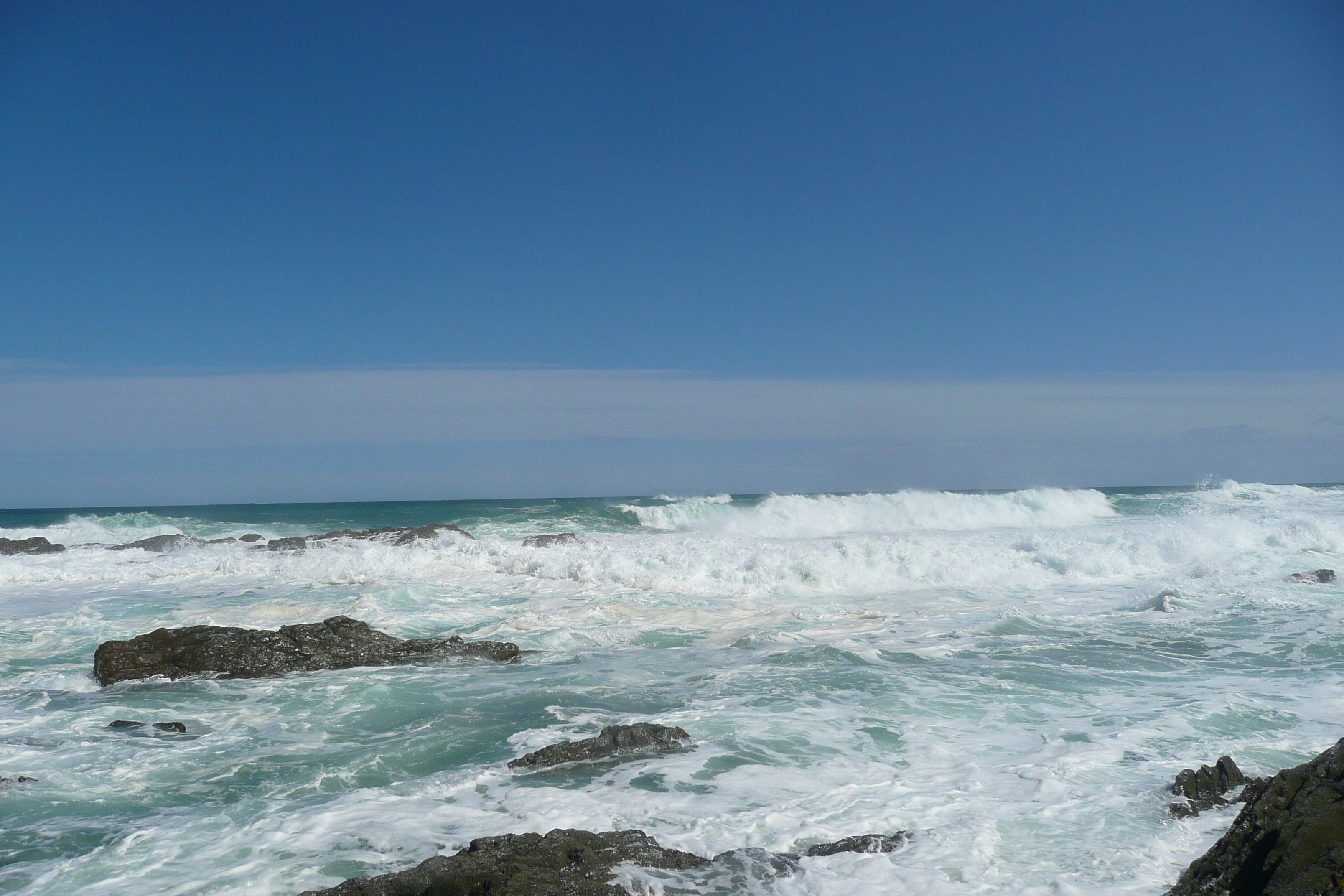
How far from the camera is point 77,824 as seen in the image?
18.1 feet

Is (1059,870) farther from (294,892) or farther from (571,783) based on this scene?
(294,892)

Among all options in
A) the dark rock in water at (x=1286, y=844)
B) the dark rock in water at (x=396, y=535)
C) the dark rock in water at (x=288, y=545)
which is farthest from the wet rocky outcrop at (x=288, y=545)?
the dark rock in water at (x=1286, y=844)

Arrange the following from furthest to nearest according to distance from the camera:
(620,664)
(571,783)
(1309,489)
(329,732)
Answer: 1. (1309,489)
2. (620,664)
3. (329,732)
4. (571,783)

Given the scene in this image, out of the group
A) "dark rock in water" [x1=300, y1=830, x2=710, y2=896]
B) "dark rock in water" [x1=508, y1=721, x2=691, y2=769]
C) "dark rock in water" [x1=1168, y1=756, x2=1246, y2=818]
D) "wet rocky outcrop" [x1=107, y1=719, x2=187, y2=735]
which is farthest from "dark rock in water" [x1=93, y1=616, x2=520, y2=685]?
"dark rock in water" [x1=1168, y1=756, x2=1246, y2=818]

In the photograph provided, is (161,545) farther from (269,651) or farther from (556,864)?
(556,864)

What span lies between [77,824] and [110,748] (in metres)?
1.90

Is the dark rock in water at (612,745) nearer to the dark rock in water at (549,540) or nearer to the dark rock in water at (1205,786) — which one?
the dark rock in water at (1205,786)

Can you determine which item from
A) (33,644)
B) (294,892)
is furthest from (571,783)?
(33,644)

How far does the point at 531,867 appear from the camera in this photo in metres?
4.20

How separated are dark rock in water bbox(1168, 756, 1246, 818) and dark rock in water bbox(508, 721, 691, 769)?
12.0 feet

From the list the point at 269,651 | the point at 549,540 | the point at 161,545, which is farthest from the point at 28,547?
the point at 269,651

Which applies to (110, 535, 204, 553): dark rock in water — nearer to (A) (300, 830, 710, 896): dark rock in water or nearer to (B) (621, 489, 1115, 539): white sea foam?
(B) (621, 489, 1115, 539): white sea foam

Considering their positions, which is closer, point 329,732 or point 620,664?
point 329,732

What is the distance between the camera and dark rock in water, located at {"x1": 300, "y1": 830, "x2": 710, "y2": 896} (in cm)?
397
